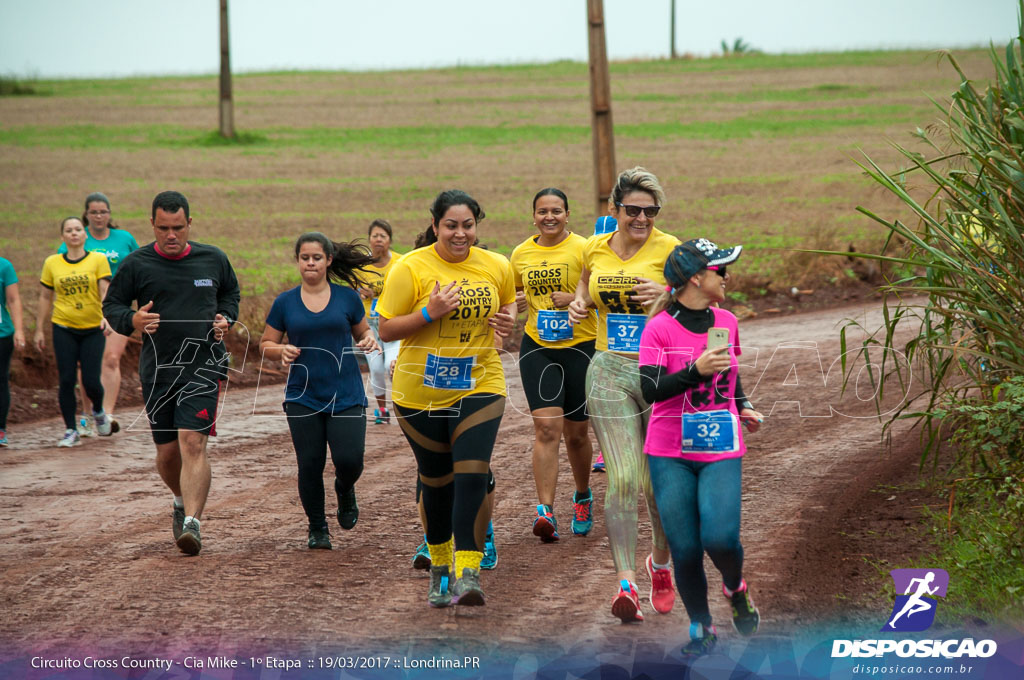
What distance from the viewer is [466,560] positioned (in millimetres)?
6121

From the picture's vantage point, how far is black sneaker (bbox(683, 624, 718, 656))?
5.37 m

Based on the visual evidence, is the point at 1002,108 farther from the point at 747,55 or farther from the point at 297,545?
the point at 747,55

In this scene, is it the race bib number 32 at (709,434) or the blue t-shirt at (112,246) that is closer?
the race bib number 32 at (709,434)

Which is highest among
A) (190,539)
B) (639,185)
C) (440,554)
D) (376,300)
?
(639,185)

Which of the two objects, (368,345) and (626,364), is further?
(368,345)

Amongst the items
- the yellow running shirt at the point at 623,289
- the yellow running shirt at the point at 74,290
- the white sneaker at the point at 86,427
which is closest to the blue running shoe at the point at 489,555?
the yellow running shirt at the point at 623,289

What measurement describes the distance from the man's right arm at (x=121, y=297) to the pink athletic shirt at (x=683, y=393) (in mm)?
3714

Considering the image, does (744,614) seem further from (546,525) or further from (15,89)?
(15,89)

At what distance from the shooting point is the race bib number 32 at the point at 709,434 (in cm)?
533

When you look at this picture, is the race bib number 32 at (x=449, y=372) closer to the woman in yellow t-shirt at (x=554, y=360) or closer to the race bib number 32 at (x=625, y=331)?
the race bib number 32 at (x=625, y=331)

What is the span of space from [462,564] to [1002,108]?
470 centimetres

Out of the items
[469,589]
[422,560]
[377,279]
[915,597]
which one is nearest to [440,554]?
[469,589]

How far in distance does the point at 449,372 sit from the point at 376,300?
5.68m

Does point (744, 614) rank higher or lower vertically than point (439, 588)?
higher
